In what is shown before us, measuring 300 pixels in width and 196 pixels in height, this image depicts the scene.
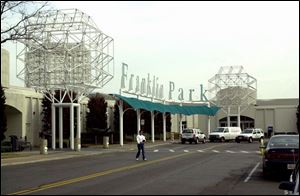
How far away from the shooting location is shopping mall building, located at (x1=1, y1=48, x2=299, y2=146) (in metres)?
51.8

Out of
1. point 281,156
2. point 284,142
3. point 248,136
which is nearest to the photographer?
point 281,156

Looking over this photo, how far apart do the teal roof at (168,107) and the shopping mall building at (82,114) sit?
79.6 inches

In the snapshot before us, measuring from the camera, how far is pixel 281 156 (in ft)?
57.8

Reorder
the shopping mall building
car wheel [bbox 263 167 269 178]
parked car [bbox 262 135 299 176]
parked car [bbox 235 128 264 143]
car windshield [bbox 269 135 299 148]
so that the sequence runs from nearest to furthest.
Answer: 1. parked car [bbox 262 135 299 176]
2. car windshield [bbox 269 135 299 148]
3. car wheel [bbox 263 167 269 178]
4. the shopping mall building
5. parked car [bbox 235 128 264 143]

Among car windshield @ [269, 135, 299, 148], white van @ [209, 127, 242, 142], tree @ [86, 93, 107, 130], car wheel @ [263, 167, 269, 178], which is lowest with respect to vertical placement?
car wheel @ [263, 167, 269, 178]

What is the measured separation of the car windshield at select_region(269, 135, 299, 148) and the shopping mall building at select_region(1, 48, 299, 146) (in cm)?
3491

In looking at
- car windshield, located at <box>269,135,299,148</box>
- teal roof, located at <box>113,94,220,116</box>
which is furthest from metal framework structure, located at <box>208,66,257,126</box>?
car windshield, located at <box>269,135,299,148</box>

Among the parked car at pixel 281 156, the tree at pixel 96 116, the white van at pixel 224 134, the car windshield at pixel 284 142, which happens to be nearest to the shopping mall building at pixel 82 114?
the tree at pixel 96 116

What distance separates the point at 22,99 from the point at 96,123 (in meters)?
11.9

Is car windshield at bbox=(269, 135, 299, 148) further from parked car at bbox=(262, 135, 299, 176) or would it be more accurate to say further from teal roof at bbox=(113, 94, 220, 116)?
teal roof at bbox=(113, 94, 220, 116)

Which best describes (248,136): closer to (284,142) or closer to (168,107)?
(168,107)

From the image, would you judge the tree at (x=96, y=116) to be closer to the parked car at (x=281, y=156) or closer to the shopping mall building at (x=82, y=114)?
the shopping mall building at (x=82, y=114)

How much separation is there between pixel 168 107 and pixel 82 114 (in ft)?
37.8

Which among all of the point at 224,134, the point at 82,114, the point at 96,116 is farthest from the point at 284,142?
the point at 224,134
